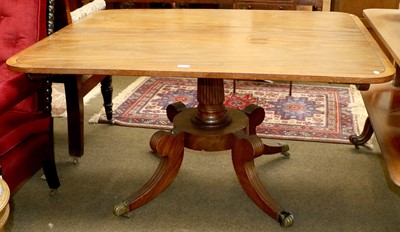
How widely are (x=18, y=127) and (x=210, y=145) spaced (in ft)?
2.48

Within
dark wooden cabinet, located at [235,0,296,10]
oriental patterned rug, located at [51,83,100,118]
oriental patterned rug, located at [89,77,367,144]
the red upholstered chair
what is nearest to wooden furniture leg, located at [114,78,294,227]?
the red upholstered chair

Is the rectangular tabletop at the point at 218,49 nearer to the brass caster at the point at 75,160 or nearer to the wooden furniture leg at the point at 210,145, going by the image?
the wooden furniture leg at the point at 210,145

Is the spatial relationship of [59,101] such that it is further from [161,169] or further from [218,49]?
[218,49]

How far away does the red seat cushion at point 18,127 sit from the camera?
1.71 m

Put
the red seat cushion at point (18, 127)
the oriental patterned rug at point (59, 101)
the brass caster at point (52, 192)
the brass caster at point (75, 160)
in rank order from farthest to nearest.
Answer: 1. the oriental patterned rug at point (59, 101)
2. the brass caster at point (75, 160)
3. the brass caster at point (52, 192)
4. the red seat cushion at point (18, 127)

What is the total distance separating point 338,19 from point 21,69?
1.28 meters

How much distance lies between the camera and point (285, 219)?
1812 mm

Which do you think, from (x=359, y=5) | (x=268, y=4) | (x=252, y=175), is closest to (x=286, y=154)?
(x=252, y=175)

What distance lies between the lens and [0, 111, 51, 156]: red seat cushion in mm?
1707

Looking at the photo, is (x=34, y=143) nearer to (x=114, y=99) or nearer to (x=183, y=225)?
(x=183, y=225)

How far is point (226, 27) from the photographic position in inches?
74.2

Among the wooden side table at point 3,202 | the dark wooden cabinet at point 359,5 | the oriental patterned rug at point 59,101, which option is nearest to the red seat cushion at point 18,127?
the wooden side table at point 3,202

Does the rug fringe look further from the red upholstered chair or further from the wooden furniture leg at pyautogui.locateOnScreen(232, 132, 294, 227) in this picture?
the red upholstered chair

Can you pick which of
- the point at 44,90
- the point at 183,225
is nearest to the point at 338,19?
the point at 183,225
